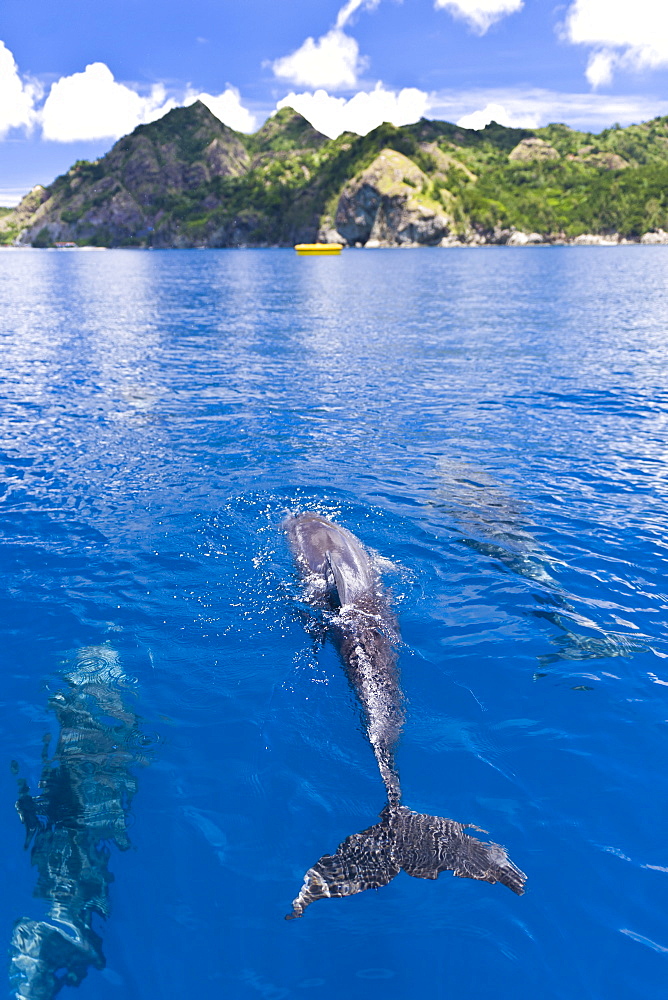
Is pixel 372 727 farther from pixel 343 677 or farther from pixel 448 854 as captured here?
pixel 448 854

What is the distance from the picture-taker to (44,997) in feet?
18.4

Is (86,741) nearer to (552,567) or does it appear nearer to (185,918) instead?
(185,918)

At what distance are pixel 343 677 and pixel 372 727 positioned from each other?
1020mm

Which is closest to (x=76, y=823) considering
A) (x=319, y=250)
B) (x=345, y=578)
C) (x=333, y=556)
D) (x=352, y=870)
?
(x=352, y=870)

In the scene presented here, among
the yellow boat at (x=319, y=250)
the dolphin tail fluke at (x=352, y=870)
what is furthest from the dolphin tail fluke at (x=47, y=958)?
the yellow boat at (x=319, y=250)

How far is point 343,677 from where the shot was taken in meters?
9.19

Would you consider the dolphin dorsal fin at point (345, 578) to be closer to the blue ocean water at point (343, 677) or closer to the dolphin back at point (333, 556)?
the dolphin back at point (333, 556)

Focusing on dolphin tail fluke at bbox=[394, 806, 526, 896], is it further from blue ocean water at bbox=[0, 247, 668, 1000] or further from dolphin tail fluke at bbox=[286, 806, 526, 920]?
blue ocean water at bbox=[0, 247, 668, 1000]

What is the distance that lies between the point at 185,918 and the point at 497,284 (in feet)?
268

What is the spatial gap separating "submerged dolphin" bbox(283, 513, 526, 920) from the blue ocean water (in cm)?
34

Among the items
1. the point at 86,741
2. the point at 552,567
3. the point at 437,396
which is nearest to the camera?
the point at 86,741

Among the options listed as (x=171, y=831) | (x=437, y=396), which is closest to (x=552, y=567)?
(x=171, y=831)

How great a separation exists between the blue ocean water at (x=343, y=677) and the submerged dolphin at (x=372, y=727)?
343 mm

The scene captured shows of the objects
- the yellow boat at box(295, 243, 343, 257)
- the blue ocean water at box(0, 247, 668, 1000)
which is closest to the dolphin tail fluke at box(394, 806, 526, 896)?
the blue ocean water at box(0, 247, 668, 1000)
